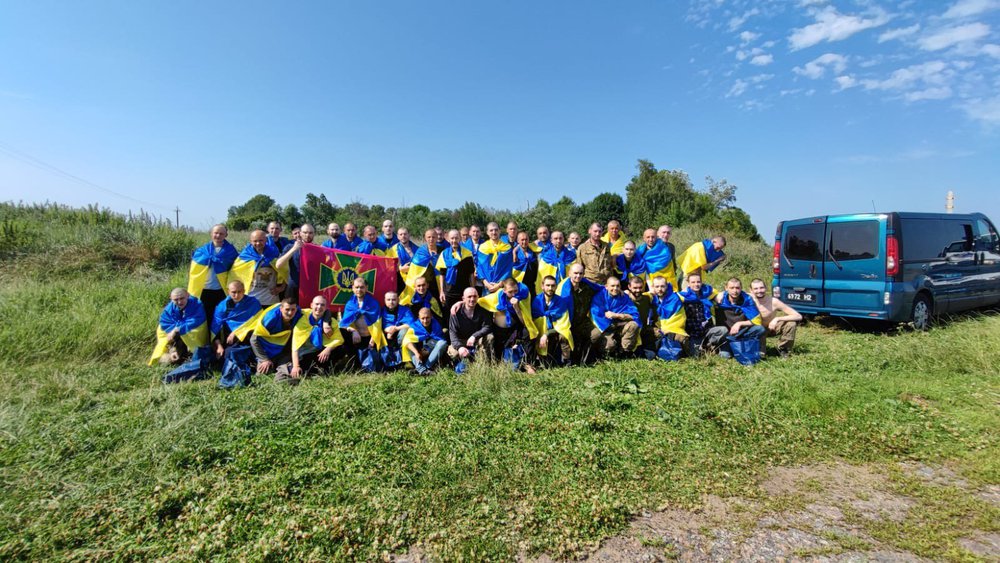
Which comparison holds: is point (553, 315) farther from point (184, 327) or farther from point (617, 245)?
point (184, 327)

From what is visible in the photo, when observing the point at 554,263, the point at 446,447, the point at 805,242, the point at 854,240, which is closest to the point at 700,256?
the point at 805,242

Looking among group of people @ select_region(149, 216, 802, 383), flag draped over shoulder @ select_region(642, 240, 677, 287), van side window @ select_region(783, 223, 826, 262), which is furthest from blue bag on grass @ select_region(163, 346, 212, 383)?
van side window @ select_region(783, 223, 826, 262)

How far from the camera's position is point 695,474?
3434 millimetres

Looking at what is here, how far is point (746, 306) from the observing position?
6.89 meters

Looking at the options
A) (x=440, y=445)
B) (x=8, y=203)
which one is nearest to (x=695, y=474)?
(x=440, y=445)

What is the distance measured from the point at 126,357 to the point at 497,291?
541cm

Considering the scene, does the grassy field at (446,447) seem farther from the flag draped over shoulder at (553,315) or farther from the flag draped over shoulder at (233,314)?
the flag draped over shoulder at (233,314)

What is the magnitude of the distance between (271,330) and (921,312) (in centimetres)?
1003

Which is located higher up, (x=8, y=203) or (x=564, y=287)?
(x=8, y=203)

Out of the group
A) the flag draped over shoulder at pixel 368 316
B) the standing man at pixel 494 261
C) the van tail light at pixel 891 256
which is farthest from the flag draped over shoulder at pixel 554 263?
the van tail light at pixel 891 256

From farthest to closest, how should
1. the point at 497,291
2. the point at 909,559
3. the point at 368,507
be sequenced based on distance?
the point at 497,291 → the point at 368,507 → the point at 909,559

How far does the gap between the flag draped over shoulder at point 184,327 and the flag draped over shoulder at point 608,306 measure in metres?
5.29

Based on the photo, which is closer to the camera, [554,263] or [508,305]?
[508,305]

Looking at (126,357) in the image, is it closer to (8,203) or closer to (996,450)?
(996,450)
